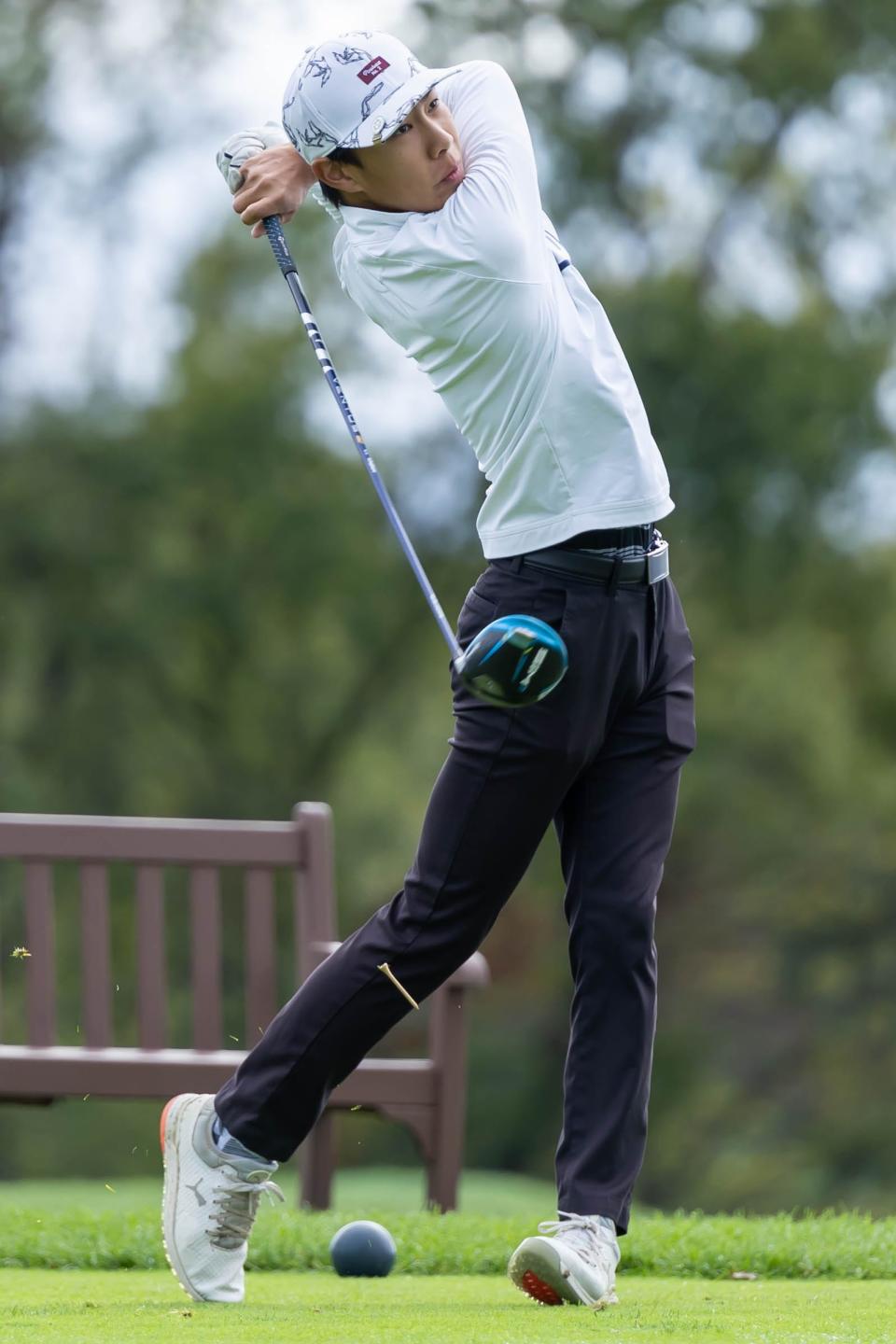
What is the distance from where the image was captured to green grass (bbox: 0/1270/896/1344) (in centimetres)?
231

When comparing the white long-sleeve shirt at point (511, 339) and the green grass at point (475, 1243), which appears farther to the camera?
the green grass at point (475, 1243)

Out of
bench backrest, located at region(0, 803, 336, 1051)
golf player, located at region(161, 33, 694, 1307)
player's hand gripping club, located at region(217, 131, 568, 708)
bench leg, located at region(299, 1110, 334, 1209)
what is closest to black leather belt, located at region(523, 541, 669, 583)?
golf player, located at region(161, 33, 694, 1307)

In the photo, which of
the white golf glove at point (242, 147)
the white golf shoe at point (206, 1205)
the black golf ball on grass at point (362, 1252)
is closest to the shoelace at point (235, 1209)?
the white golf shoe at point (206, 1205)

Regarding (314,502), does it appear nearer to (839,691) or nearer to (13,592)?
(13,592)

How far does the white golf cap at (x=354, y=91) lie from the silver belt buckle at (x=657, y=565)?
651 millimetres

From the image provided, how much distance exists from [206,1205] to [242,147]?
4.86 feet

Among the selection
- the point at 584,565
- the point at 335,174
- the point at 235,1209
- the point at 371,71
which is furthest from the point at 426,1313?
the point at 371,71

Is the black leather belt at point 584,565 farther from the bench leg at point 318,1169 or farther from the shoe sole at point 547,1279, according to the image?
the bench leg at point 318,1169

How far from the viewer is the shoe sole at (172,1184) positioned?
9.00ft

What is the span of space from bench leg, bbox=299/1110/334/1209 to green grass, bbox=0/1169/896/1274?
3.50 ft

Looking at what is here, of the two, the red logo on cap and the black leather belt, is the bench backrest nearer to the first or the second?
the black leather belt

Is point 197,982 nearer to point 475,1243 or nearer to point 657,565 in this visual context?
point 475,1243

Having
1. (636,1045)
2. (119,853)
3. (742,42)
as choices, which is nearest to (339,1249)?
(636,1045)

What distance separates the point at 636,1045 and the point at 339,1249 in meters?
0.73
